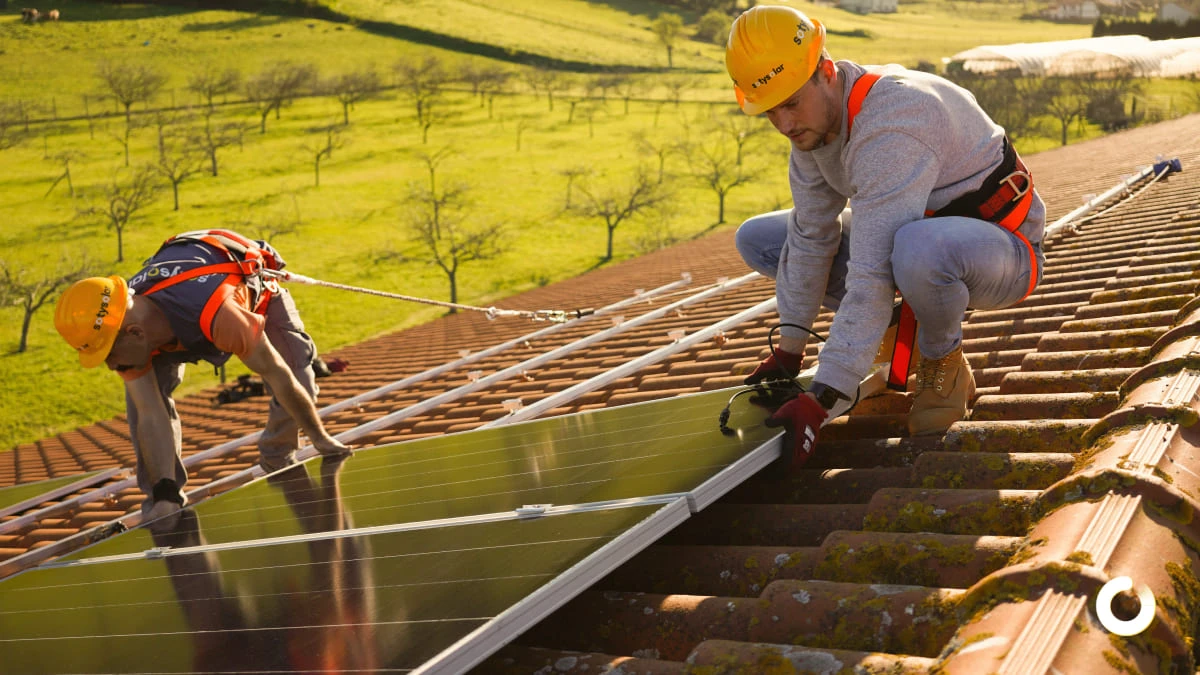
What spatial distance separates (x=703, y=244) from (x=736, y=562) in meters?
18.0

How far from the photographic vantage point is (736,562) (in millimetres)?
2707

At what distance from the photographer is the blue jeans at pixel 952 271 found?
10.5 feet

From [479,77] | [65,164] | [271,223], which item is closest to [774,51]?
[271,223]

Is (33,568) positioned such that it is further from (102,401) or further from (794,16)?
(102,401)

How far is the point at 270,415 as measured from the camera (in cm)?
617

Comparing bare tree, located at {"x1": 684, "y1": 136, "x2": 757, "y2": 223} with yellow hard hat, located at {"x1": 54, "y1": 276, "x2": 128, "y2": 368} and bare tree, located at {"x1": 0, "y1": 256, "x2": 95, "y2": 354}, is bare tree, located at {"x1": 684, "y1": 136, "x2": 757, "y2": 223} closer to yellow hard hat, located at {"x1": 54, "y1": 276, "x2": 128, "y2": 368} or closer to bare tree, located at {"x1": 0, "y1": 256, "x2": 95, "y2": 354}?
bare tree, located at {"x1": 0, "y1": 256, "x2": 95, "y2": 354}

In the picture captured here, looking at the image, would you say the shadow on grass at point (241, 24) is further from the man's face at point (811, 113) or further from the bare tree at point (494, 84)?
the man's face at point (811, 113)

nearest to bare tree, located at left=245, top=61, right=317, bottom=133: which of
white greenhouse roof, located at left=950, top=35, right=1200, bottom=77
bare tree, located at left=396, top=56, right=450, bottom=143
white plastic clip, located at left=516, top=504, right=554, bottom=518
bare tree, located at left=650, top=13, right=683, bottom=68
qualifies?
bare tree, located at left=396, top=56, right=450, bottom=143

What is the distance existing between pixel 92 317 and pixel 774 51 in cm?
368

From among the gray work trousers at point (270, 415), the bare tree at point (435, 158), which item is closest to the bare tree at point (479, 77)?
the bare tree at point (435, 158)

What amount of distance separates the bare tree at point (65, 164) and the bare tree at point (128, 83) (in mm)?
7539

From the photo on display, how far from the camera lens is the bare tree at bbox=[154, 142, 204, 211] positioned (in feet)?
184

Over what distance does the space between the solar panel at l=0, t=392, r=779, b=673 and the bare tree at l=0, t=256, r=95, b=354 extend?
40142mm

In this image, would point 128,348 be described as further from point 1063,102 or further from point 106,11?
point 106,11
